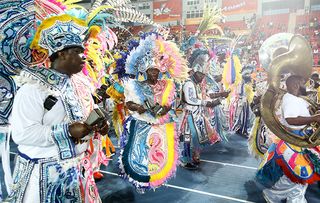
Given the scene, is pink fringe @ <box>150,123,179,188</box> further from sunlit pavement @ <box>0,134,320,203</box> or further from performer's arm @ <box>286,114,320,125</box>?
performer's arm @ <box>286,114,320,125</box>

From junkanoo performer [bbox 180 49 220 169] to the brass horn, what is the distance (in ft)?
6.62

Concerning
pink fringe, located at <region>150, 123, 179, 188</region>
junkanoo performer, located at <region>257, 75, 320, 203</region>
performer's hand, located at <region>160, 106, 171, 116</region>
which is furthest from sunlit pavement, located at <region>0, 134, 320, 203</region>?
performer's hand, located at <region>160, 106, 171, 116</region>

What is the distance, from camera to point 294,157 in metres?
3.25

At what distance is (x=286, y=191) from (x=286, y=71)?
4.43 feet

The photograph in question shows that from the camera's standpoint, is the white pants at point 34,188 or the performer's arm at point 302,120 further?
the performer's arm at point 302,120

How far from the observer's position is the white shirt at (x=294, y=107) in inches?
120

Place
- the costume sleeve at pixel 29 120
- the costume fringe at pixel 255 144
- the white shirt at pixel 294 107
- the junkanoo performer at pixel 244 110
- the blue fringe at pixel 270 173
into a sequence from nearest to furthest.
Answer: the costume sleeve at pixel 29 120
the white shirt at pixel 294 107
the blue fringe at pixel 270 173
the costume fringe at pixel 255 144
the junkanoo performer at pixel 244 110

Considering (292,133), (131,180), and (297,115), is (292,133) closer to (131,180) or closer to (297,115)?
(297,115)

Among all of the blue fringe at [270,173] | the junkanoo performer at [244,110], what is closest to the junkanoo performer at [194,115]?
the blue fringe at [270,173]

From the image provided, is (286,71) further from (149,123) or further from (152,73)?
(149,123)

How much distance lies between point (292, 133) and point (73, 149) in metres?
2.21

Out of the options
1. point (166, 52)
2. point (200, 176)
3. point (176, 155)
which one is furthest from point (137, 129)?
point (200, 176)

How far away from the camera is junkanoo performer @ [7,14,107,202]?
6.10 feet

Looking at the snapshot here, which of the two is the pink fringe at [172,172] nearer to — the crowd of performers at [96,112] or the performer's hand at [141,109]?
the crowd of performers at [96,112]
